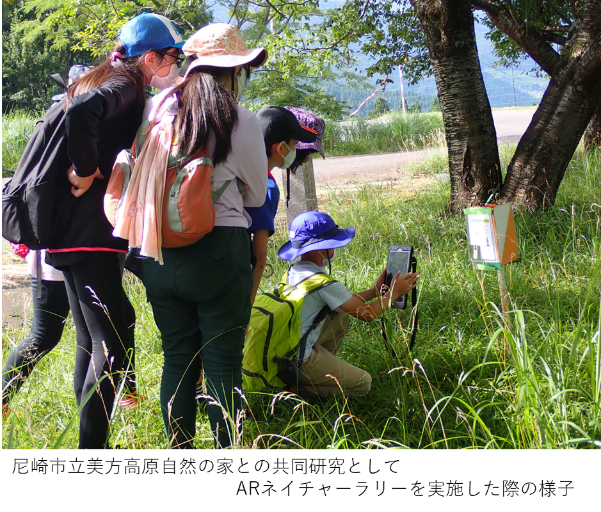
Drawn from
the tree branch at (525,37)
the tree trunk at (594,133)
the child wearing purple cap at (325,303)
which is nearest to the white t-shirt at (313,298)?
the child wearing purple cap at (325,303)

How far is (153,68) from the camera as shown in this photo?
6.91 feet

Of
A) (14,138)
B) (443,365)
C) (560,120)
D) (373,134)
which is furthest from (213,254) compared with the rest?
(373,134)

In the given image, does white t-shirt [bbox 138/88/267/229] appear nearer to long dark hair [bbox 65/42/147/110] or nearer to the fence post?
long dark hair [bbox 65/42/147/110]

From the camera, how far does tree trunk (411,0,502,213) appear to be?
4.69 meters

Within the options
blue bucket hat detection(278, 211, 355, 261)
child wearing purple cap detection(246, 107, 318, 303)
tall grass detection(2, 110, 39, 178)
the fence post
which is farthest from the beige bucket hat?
tall grass detection(2, 110, 39, 178)

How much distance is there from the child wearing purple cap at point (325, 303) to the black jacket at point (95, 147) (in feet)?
2.98

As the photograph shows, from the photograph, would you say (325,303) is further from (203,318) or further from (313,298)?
(203,318)

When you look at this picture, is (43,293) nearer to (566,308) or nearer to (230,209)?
(230,209)

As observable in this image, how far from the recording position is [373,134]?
52.9 feet

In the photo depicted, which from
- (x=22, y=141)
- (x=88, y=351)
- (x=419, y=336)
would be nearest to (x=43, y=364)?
(x=88, y=351)

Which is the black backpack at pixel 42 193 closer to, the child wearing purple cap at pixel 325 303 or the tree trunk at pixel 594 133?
the child wearing purple cap at pixel 325 303

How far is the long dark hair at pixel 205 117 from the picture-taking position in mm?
1722

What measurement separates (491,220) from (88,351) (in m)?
1.85

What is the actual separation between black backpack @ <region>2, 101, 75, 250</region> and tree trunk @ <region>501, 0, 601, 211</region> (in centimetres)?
399
